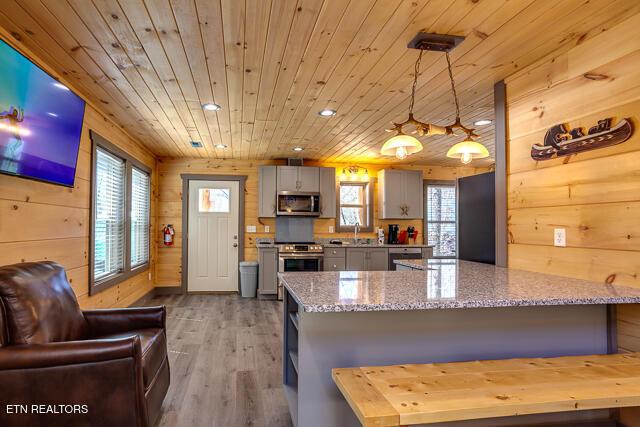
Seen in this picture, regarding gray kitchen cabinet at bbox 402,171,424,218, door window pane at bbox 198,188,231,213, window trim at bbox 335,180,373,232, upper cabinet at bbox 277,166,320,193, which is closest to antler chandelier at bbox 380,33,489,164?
upper cabinet at bbox 277,166,320,193

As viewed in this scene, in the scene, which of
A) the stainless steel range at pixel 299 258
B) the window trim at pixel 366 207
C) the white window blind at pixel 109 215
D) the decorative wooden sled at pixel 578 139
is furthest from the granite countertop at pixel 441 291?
the window trim at pixel 366 207

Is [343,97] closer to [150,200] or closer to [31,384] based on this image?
[31,384]

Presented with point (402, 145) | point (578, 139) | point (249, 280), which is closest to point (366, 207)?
point (249, 280)

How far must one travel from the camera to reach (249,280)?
245 inches

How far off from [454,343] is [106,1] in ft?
8.21

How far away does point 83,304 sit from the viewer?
3514 millimetres

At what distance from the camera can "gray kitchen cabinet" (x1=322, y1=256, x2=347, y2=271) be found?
6137 mm

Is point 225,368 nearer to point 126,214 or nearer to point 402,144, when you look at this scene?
point 402,144

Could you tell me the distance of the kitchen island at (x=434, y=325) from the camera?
1.76 m

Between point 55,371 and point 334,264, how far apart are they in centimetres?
469

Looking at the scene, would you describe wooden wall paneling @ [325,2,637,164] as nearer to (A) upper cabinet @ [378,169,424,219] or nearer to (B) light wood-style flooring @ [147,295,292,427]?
(B) light wood-style flooring @ [147,295,292,427]

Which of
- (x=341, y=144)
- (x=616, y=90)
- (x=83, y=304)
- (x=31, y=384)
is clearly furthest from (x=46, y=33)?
(x=341, y=144)

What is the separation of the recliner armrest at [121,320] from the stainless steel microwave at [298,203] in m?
3.77

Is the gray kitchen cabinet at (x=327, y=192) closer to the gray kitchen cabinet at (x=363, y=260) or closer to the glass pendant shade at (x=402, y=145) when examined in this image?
the gray kitchen cabinet at (x=363, y=260)
